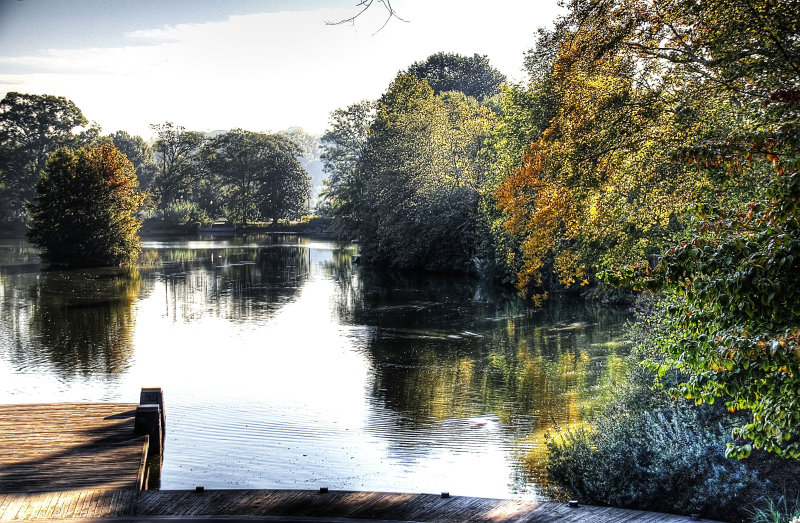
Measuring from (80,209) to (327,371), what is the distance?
28.1m

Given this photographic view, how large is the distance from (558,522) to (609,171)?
8.25 metres

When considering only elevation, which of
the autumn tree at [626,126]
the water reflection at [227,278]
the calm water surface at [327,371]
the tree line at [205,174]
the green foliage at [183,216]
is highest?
the tree line at [205,174]

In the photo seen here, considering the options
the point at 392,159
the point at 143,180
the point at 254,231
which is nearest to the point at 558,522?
the point at 392,159

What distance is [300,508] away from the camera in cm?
637

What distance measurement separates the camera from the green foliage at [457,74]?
6681 centimetres

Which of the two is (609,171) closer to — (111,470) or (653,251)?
(653,251)

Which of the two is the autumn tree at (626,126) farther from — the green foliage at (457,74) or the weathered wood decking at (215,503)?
the green foliage at (457,74)

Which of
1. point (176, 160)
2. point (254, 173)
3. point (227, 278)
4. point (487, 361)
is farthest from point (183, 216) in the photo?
point (487, 361)

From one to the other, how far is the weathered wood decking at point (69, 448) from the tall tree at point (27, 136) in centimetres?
6651

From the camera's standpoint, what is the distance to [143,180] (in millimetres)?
86688

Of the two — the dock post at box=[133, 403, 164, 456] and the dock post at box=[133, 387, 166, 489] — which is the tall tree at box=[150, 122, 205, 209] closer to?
the dock post at box=[133, 387, 166, 489]

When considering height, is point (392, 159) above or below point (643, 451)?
above

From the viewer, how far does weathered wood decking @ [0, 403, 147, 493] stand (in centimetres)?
756

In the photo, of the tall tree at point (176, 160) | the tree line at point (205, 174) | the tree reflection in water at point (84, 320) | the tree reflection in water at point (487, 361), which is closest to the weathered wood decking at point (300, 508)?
the tree reflection in water at point (487, 361)
